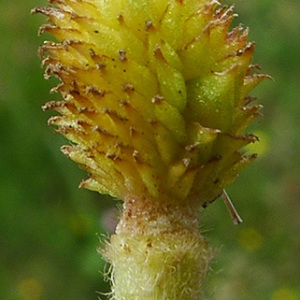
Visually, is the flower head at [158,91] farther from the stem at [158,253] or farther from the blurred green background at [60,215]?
the blurred green background at [60,215]

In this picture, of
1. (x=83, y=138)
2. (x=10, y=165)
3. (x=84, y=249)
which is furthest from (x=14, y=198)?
(x=83, y=138)

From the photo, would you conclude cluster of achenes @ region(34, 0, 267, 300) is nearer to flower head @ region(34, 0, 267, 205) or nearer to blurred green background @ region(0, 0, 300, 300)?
flower head @ region(34, 0, 267, 205)

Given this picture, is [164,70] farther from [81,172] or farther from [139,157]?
[81,172]

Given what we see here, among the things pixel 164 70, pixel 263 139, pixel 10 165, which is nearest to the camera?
pixel 164 70

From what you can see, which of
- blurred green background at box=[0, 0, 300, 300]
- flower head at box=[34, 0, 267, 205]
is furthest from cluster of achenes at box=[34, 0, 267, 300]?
blurred green background at box=[0, 0, 300, 300]

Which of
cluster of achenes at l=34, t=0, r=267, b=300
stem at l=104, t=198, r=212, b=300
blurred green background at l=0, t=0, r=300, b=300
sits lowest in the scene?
blurred green background at l=0, t=0, r=300, b=300

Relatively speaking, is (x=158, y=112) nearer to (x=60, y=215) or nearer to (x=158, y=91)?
(x=158, y=91)

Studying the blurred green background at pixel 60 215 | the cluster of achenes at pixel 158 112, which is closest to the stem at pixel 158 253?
the cluster of achenes at pixel 158 112
